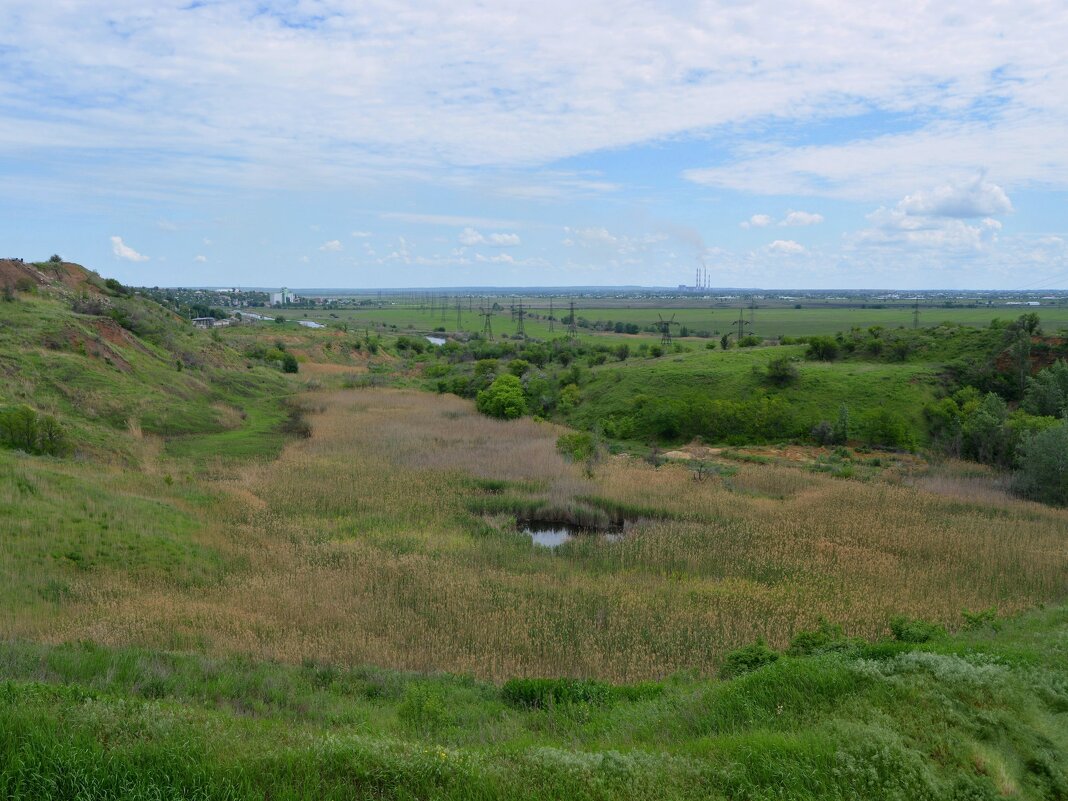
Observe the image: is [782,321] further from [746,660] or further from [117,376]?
[746,660]

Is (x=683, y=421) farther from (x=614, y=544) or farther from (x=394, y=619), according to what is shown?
(x=394, y=619)

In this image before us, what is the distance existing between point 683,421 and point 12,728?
1351 inches

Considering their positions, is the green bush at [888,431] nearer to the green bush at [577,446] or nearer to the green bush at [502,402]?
the green bush at [577,446]

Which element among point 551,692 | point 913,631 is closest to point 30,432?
point 551,692

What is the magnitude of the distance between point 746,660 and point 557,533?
454 inches

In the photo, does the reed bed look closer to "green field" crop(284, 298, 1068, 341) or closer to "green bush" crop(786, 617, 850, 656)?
"green bush" crop(786, 617, 850, 656)

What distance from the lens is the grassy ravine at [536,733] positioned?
6008mm

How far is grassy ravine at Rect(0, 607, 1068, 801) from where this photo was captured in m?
6.01

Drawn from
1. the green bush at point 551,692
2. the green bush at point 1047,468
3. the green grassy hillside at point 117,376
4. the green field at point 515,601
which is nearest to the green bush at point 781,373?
the green field at point 515,601

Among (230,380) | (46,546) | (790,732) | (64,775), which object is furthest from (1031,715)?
(230,380)

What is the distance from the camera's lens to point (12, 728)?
6.11 meters

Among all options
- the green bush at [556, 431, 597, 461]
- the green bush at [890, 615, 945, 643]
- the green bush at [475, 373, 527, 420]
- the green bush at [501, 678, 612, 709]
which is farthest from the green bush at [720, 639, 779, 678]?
the green bush at [475, 373, 527, 420]

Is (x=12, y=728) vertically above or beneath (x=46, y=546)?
above

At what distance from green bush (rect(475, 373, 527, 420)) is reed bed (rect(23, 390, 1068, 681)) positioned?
11.6 metres
